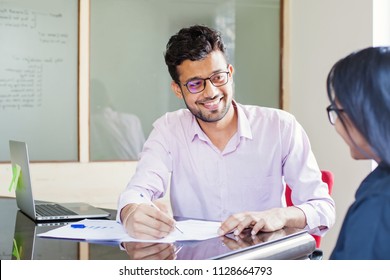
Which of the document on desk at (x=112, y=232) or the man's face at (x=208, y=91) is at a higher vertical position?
the man's face at (x=208, y=91)

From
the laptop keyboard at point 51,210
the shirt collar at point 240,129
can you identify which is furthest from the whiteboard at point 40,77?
the shirt collar at point 240,129

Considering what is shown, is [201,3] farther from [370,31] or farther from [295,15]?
[370,31]

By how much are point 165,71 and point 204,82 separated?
68.7 inches

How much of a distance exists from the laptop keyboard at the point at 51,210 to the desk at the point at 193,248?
1.07ft

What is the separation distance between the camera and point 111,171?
3.43 metres

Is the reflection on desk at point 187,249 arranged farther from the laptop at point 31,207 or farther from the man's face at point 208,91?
the man's face at point 208,91

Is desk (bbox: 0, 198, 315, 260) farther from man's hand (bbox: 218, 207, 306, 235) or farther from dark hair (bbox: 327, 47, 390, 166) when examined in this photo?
dark hair (bbox: 327, 47, 390, 166)

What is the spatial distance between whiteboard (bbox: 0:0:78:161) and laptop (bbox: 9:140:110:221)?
49.3 inches

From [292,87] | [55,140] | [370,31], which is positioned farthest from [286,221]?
[292,87]

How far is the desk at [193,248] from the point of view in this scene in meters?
1.24

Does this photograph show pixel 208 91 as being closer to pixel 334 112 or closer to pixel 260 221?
pixel 260 221

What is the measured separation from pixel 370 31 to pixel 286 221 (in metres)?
1.82

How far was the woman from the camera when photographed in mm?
814

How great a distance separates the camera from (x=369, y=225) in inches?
31.8
